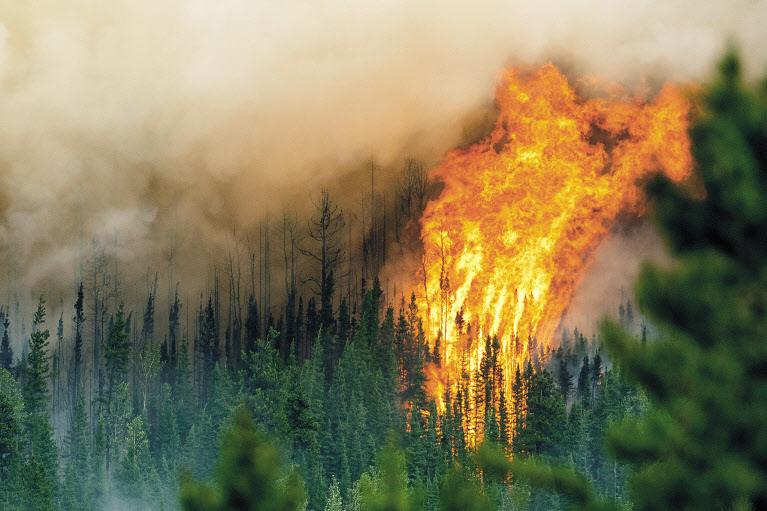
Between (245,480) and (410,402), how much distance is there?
11040 centimetres

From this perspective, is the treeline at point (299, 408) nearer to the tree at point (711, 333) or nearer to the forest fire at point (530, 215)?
the forest fire at point (530, 215)

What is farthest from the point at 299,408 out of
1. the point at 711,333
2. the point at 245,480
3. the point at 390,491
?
the point at 711,333

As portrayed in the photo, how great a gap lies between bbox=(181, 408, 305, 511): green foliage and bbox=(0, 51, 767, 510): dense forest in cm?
4

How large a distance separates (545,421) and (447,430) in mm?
12392

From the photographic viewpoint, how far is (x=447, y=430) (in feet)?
377

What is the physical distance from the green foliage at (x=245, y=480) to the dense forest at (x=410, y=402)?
35mm

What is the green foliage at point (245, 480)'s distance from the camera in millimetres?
17172

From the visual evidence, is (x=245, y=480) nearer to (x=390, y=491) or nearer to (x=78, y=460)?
(x=390, y=491)

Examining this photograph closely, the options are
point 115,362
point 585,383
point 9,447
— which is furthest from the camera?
point 115,362

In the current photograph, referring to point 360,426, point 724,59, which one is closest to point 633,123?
point 360,426

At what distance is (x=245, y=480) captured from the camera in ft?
56.7

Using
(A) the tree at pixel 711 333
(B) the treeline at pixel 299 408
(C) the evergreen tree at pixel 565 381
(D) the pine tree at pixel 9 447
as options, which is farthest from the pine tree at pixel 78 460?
(A) the tree at pixel 711 333

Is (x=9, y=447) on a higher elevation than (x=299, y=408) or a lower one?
lower

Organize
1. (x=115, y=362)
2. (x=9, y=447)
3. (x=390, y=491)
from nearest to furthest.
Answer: (x=390, y=491) → (x=9, y=447) → (x=115, y=362)
